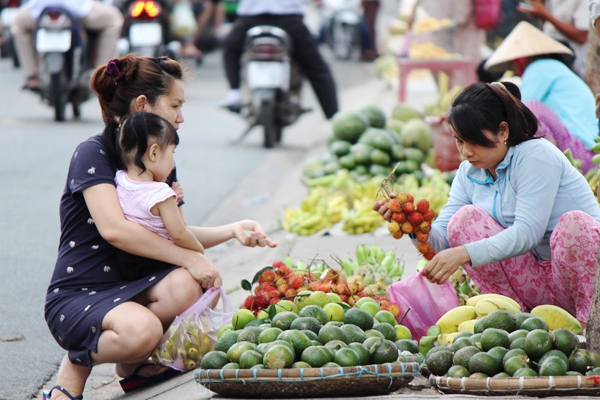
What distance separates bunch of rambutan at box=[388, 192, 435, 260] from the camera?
3430 mm

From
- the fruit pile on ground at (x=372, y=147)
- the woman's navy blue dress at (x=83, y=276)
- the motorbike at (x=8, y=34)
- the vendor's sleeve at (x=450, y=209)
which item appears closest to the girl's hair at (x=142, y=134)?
the woman's navy blue dress at (x=83, y=276)

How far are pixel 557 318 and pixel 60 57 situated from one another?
284 inches

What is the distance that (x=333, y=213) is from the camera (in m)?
6.16

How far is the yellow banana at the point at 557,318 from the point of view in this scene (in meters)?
3.31

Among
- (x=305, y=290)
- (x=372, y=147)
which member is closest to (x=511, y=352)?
(x=305, y=290)

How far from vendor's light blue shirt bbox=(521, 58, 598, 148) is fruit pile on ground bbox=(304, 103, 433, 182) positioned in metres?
1.64

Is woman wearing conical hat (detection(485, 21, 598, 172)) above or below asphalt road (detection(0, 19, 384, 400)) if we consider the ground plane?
above

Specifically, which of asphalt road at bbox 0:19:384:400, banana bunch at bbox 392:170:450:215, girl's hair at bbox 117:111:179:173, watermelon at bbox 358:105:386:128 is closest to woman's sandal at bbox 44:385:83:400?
asphalt road at bbox 0:19:384:400

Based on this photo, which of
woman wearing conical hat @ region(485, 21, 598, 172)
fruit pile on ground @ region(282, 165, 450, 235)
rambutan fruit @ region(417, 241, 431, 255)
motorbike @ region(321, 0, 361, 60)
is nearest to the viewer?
rambutan fruit @ region(417, 241, 431, 255)

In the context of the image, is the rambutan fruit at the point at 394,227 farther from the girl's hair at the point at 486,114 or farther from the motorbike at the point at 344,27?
the motorbike at the point at 344,27

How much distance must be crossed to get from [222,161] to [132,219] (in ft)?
17.1

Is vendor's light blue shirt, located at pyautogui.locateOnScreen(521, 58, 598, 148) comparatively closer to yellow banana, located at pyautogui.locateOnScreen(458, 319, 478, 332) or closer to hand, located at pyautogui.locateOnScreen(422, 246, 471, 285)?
hand, located at pyautogui.locateOnScreen(422, 246, 471, 285)

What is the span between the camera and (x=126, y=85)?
3514mm

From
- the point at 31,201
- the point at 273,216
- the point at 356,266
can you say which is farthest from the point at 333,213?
the point at 31,201
